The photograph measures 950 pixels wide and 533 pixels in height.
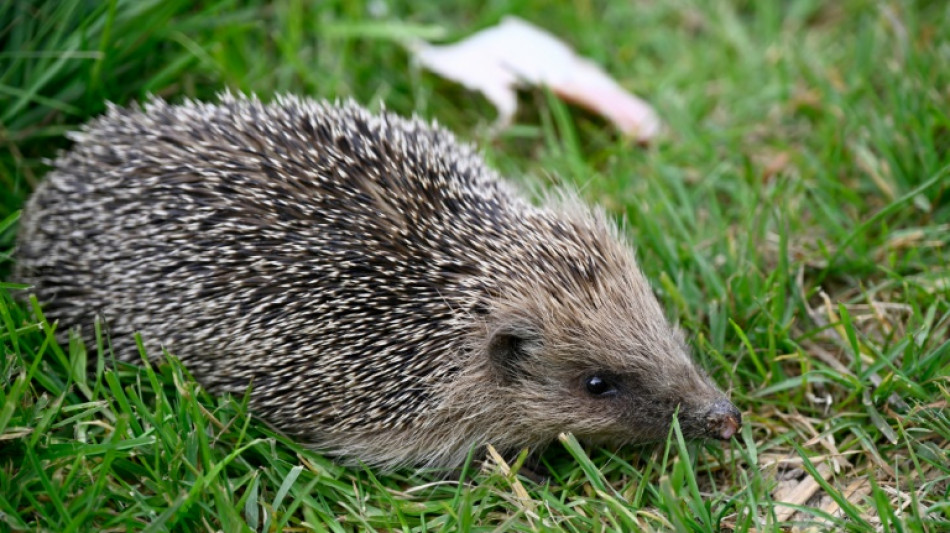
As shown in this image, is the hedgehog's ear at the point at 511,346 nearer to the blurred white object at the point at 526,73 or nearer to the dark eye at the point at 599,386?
the dark eye at the point at 599,386

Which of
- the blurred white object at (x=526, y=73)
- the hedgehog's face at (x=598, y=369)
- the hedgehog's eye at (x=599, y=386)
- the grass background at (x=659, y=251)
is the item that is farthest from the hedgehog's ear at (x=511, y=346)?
the blurred white object at (x=526, y=73)

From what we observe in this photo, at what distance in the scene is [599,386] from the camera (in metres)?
Answer: 4.24

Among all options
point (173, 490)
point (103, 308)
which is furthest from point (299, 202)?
point (173, 490)

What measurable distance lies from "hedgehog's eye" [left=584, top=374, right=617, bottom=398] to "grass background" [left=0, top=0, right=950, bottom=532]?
0.30 meters

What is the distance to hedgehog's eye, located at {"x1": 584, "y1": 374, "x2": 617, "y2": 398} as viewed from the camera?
4234mm

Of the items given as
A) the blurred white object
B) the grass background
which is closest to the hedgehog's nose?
the grass background

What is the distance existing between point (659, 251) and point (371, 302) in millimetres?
1828

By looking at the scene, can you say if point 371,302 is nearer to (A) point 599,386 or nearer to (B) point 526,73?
(A) point 599,386

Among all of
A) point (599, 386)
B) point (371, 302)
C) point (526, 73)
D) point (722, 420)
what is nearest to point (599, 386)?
point (599, 386)

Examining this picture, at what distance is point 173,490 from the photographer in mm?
3758

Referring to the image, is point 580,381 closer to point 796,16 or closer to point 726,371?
point 726,371

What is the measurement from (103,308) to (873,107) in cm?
504

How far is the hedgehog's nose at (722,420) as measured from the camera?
3979mm

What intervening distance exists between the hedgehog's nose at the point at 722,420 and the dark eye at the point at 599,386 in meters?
0.48
